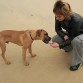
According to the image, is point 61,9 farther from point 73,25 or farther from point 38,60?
point 38,60

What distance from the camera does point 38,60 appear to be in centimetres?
403

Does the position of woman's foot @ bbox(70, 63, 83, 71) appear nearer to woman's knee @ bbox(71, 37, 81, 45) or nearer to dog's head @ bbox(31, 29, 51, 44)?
woman's knee @ bbox(71, 37, 81, 45)

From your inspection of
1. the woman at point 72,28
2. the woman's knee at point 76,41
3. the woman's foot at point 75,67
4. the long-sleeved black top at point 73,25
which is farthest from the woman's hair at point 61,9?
the woman's foot at point 75,67

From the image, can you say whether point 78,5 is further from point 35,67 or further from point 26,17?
point 35,67

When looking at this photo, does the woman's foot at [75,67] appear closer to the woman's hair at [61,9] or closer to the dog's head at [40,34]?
the dog's head at [40,34]

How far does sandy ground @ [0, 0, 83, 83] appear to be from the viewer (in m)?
3.54

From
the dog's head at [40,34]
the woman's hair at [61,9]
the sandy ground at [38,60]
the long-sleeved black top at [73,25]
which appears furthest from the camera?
the dog's head at [40,34]

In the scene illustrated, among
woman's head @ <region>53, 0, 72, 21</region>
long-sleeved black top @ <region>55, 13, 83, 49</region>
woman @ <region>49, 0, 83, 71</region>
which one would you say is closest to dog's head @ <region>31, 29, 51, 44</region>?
woman @ <region>49, 0, 83, 71</region>

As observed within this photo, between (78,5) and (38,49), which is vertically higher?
(78,5)

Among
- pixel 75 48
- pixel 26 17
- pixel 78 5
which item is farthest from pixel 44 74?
pixel 78 5

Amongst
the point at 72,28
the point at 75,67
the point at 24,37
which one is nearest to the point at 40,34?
the point at 24,37

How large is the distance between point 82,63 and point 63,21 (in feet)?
2.71

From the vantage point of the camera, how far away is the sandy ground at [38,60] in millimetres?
3535

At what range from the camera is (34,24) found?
5.34 metres
